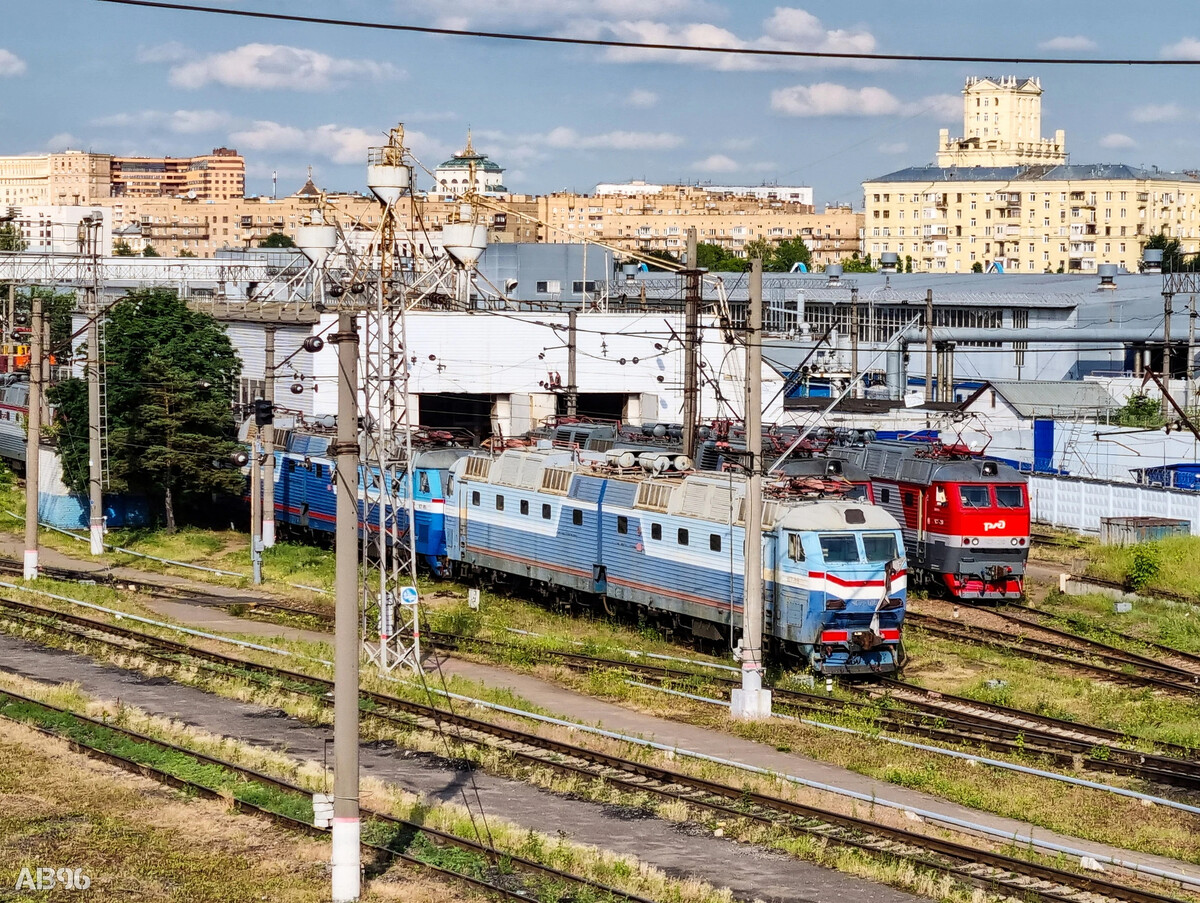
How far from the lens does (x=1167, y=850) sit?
A: 17.9 metres

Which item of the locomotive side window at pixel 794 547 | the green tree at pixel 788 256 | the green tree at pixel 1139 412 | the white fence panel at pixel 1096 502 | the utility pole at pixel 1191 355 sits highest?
the green tree at pixel 788 256

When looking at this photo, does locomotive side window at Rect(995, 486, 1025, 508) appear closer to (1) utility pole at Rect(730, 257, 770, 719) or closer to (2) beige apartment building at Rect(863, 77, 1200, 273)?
(1) utility pole at Rect(730, 257, 770, 719)

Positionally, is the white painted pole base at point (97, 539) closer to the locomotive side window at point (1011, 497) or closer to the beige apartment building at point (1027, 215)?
the locomotive side window at point (1011, 497)

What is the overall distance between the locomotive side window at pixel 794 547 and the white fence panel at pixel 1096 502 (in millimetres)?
21210

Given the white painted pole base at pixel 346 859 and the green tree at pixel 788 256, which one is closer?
the white painted pole base at pixel 346 859

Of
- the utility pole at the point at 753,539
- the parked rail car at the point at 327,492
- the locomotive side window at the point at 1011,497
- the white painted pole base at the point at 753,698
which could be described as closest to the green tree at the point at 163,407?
the parked rail car at the point at 327,492

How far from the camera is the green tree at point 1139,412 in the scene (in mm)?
63719

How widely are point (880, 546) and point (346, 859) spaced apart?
1395 centimetres

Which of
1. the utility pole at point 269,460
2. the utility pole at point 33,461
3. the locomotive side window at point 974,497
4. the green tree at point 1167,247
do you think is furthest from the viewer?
the green tree at point 1167,247

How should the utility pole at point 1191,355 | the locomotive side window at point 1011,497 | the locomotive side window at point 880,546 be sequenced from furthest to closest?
the utility pole at point 1191,355, the locomotive side window at point 1011,497, the locomotive side window at point 880,546

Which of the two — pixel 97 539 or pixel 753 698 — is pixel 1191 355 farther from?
pixel 753 698

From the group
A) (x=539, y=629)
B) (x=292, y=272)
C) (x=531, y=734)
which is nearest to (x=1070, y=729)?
(x=531, y=734)

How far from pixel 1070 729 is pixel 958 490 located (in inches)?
423

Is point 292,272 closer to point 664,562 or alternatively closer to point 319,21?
point 664,562
